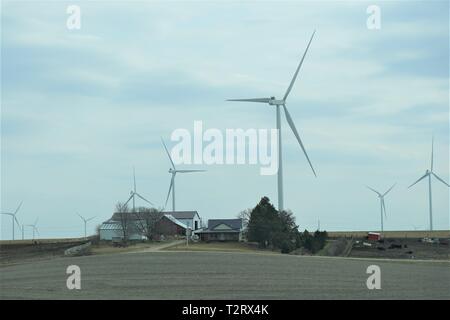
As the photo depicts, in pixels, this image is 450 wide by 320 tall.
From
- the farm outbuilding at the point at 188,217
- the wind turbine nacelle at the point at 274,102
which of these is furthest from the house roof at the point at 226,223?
the wind turbine nacelle at the point at 274,102

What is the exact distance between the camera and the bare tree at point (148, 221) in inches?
4886

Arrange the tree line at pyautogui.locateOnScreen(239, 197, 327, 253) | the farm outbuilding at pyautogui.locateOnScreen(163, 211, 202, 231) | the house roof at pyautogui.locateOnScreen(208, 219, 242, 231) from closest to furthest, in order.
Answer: the tree line at pyautogui.locateOnScreen(239, 197, 327, 253)
the house roof at pyautogui.locateOnScreen(208, 219, 242, 231)
the farm outbuilding at pyautogui.locateOnScreen(163, 211, 202, 231)

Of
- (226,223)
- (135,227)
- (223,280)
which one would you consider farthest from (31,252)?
(223,280)

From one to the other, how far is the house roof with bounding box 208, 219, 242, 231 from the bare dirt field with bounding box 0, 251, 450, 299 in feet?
228

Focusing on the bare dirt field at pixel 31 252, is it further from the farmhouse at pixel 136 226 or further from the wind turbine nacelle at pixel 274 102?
the wind turbine nacelle at pixel 274 102

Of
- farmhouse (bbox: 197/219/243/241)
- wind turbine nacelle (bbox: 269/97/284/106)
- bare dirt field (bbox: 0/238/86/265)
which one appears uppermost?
wind turbine nacelle (bbox: 269/97/284/106)

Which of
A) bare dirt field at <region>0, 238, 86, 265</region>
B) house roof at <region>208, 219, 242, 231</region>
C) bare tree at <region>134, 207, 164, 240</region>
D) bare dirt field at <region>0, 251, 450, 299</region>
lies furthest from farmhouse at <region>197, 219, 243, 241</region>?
bare dirt field at <region>0, 251, 450, 299</region>

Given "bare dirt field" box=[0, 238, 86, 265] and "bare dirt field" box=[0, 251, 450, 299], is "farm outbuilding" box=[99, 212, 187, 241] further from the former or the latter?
"bare dirt field" box=[0, 251, 450, 299]

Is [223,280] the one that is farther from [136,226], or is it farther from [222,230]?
[222,230]

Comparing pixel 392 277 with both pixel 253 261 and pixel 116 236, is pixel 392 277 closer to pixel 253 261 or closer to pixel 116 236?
pixel 253 261

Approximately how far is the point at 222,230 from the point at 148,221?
14.8 meters

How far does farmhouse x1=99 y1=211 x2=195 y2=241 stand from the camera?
12656 centimetres
